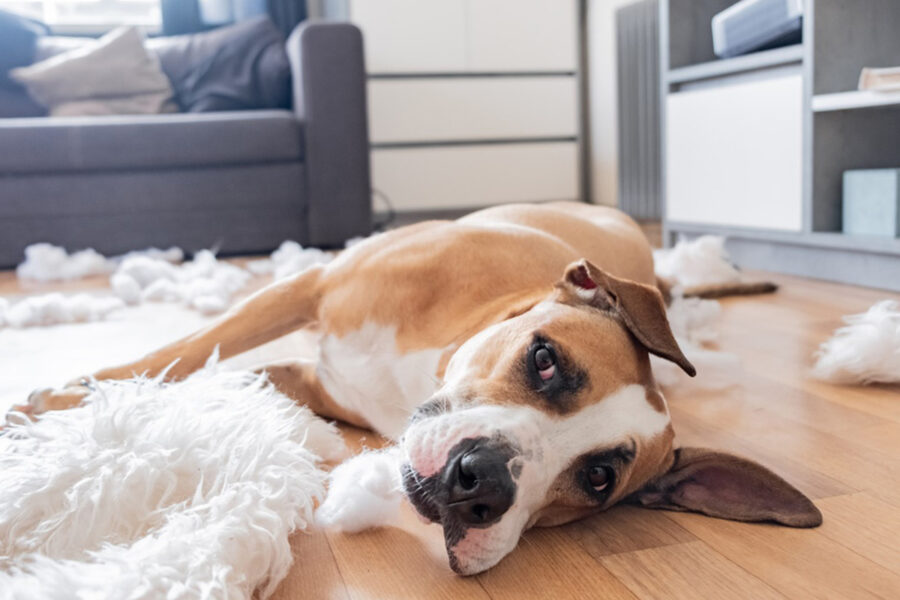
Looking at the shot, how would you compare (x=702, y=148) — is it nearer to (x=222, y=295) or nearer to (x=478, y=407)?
(x=222, y=295)

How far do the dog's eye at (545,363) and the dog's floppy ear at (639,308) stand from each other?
0.41ft

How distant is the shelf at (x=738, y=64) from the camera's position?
9.52 feet

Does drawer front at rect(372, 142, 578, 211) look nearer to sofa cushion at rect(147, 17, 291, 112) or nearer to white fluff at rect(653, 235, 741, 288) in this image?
sofa cushion at rect(147, 17, 291, 112)

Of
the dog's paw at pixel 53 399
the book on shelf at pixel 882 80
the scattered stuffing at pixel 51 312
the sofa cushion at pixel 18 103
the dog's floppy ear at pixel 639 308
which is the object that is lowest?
the scattered stuffing at pixel 51 312

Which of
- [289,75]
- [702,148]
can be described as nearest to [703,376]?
[702,148]

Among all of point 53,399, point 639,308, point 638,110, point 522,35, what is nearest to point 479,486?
point 639,308

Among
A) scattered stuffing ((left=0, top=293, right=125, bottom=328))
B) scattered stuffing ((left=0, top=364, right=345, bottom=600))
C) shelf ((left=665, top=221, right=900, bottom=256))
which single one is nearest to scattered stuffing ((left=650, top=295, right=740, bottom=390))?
shelf ((left=665, top=221, right=900, bottom=256))

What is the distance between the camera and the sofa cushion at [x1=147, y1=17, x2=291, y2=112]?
4504 mm

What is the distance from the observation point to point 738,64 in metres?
3.16

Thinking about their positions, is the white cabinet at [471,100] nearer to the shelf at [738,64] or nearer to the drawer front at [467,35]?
the drawer front at [467,35]

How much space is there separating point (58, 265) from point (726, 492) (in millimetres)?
3182

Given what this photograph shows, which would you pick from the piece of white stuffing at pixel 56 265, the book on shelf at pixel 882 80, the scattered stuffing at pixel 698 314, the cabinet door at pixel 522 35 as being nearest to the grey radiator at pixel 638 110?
the cabinet door at pixel 522 35

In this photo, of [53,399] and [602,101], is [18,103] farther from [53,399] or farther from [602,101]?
[53,399]

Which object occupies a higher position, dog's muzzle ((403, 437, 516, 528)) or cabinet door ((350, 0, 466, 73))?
cabinet door ((350, 0, 466, 73))
